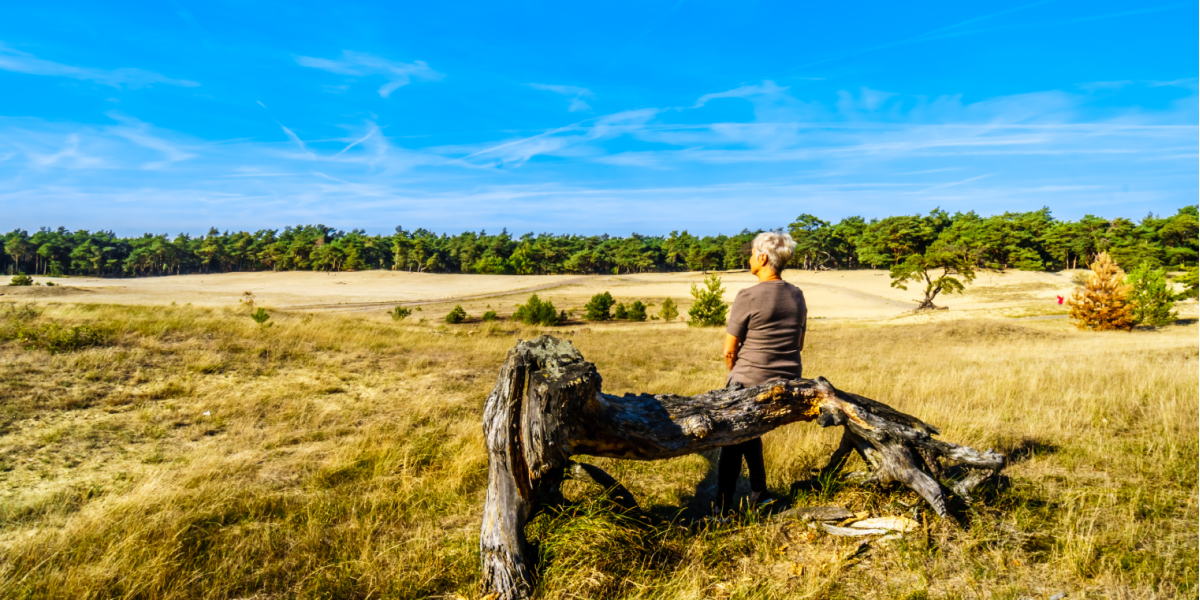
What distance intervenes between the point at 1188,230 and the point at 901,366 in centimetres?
7341

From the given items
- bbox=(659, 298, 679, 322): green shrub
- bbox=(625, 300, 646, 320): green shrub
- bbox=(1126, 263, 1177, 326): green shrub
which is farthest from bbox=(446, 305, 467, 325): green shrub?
bbox=(1126, 263, 1177, 326): green shrub

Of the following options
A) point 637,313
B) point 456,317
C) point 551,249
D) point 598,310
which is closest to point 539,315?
point 456,317

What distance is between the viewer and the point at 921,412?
6.56m

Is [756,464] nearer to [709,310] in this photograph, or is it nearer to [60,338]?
[60,338]

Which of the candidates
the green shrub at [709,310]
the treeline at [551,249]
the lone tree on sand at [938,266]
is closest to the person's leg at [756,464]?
Result: the green shrub at [709,310]

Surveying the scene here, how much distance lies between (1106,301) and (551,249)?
85.1 meters

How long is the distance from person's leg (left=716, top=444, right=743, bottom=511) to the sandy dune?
3599 centimetres

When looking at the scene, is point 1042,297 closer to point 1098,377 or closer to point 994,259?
point 994,259

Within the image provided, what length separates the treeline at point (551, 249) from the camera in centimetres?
7106

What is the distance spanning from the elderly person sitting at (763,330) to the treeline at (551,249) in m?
73.3

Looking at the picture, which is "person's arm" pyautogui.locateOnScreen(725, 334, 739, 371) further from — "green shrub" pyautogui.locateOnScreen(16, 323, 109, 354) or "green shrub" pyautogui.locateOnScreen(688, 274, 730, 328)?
"green shrub" pyautogui.locateOnScreen(688, 274, 730, 328)

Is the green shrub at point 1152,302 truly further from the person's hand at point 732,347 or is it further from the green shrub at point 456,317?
the green shrub at point 456,317

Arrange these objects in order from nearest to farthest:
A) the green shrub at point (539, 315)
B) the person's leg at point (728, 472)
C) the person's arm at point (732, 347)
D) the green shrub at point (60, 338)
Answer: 1. the person's arm at point (732, 347)
2. the person's leg at point (728, 472)
3. the green shrub at point (60, 338)
4. the green shrub at point (539, 315)

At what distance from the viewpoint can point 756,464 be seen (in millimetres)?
4074
